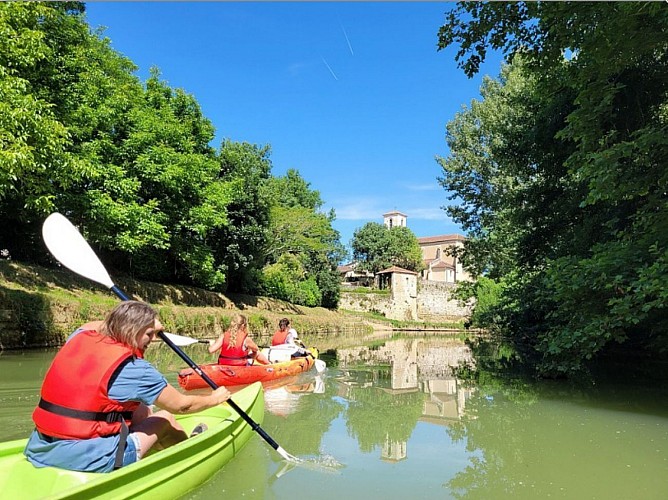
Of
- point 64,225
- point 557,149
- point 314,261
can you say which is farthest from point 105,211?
point 314,261

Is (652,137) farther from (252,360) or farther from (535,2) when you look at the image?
(252,360)

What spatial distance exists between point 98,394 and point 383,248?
51.8 metres

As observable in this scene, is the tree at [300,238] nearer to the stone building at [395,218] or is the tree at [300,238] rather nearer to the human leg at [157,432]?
the human leg at [157,432]

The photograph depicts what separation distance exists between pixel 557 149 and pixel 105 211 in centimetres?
1334

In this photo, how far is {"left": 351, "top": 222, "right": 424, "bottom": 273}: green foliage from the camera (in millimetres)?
54000

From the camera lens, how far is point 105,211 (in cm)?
1519

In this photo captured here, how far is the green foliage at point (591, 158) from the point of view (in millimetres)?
6055

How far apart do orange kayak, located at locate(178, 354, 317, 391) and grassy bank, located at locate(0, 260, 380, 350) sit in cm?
616

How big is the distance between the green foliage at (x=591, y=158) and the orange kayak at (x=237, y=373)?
15.0 ft

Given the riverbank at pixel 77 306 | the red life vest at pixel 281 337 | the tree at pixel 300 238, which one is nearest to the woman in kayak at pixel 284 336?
the red life vest at pixel 281 337

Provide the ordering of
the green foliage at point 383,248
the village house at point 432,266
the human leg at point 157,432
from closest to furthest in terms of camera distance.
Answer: the human leg at point 157,432 < the green foliage at point 383,248 < the village house at point 432,266

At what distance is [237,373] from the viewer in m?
7.79

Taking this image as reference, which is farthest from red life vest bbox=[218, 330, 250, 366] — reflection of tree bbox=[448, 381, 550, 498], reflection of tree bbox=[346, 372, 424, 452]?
reflection of tree bbox=[448, 381, 550, 498]

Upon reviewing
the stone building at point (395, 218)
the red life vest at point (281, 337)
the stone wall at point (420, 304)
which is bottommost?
the red life vest at point (281, 337)
